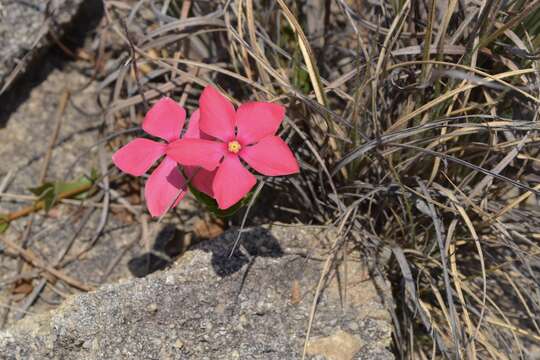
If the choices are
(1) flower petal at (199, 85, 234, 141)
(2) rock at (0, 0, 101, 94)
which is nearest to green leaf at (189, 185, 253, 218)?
(1) flower petal at (199, 85, 234, 141)

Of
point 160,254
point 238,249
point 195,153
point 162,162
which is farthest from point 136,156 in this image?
point 160,254

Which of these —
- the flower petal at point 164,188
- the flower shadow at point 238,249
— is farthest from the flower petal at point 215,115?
the flower shadow at point 238,249

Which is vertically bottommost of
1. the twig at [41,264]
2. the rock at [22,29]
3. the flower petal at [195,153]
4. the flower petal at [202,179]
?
the twig at [41,264]

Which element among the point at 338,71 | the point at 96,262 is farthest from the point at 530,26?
the point at 96,262

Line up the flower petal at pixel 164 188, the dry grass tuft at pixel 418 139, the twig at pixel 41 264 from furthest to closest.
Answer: the twig at pixel 41 264 → the dry grass tuft at pixel 418 139 → the flower petal at pixel 164 188

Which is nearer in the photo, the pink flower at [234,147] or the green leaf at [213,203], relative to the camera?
the pink flower at [234,147]

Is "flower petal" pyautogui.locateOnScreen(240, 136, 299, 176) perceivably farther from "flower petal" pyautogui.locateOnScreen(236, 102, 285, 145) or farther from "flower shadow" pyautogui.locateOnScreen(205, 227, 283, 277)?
"flower shadow" pyautogui.locateOnScreen(205, 227, 283, 277)

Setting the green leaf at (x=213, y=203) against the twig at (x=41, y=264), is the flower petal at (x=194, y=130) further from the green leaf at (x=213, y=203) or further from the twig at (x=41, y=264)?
the twig at (x=41, y=264)

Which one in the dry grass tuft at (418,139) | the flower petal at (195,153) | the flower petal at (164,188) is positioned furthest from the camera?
the dry grass tuft at (418,139)
